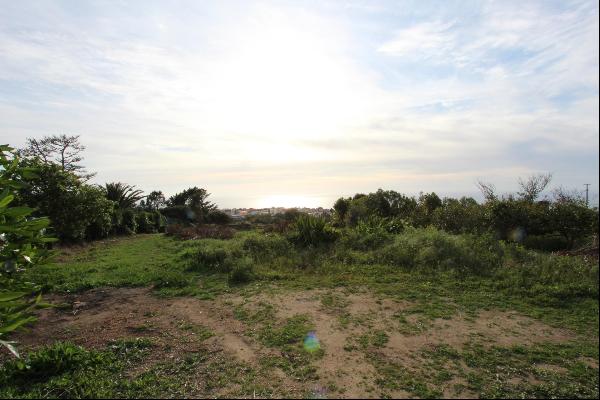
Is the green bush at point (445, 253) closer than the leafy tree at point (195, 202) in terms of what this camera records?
Yes

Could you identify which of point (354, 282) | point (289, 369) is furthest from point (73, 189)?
point (289, 369)

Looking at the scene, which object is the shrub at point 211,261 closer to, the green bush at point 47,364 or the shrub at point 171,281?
the shrub at point 171,281

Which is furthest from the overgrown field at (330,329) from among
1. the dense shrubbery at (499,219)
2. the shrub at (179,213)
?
the shrub at (179,213)

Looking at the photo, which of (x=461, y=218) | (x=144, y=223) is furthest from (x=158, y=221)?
(x=461, y=218)

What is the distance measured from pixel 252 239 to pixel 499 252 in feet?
20.2

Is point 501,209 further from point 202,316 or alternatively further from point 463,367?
point 202,316

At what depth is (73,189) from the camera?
36.3ft

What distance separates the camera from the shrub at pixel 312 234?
406 inches

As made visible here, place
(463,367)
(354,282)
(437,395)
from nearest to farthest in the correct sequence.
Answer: (437,395) → (463,367) → (354,282)

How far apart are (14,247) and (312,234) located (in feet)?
26.1

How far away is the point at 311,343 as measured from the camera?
403 cm

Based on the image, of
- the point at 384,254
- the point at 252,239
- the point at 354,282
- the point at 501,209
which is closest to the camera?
the point at 354,282

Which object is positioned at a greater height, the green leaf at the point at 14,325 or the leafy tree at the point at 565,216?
the leafy tree at the point at 565,216

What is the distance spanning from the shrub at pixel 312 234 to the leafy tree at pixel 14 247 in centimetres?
753
